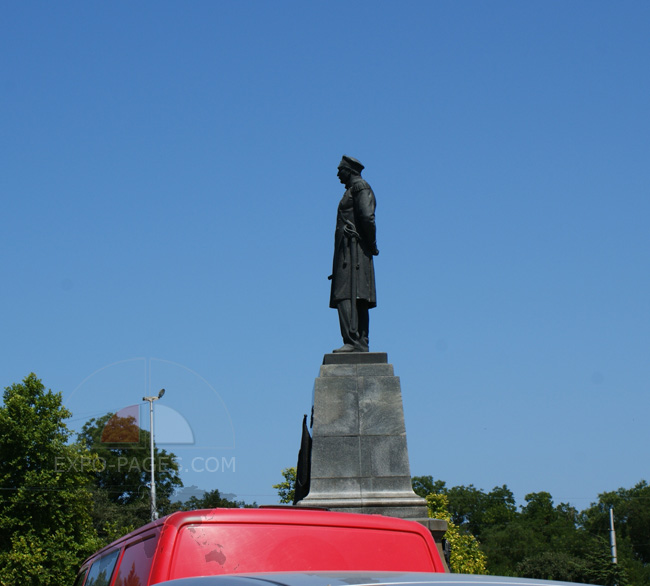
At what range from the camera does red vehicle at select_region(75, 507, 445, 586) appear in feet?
14.8

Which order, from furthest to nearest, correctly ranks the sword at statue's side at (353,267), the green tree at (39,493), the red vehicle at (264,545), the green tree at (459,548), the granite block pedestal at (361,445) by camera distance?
1. the green tree at (459,548)
2. the green tree at (39,493)
3. the sword at statue's side at (353,267)
4. the granite block pedestal at (361,445)
5. the red vehicle at (264,545)

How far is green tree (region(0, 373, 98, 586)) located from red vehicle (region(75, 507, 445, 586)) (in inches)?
1218

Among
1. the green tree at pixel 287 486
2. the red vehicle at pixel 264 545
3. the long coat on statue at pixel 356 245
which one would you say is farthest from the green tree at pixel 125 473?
the red vehicle at pixel 264 545

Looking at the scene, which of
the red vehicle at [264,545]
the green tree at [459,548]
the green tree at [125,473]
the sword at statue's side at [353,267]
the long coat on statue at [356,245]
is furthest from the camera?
the green tree at [125,473]

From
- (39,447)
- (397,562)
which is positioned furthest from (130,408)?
(397,562)

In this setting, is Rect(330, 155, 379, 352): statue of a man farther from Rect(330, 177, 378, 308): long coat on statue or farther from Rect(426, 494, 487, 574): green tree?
Rect(426, 494, 487, 574): green tree

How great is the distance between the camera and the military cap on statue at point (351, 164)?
1477 cm

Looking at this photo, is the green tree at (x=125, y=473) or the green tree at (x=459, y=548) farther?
the green tree at (x=125, y=473)

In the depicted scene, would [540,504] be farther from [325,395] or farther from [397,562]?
[397,562]

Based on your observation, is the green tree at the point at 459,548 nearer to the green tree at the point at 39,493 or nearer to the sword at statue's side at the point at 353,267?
the green tree at the point at 39,493

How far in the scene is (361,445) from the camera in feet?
42.8

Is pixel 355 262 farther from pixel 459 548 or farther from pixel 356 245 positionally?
pixel 459 548

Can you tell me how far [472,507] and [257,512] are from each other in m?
95.7

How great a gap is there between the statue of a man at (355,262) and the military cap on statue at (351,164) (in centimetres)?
19
